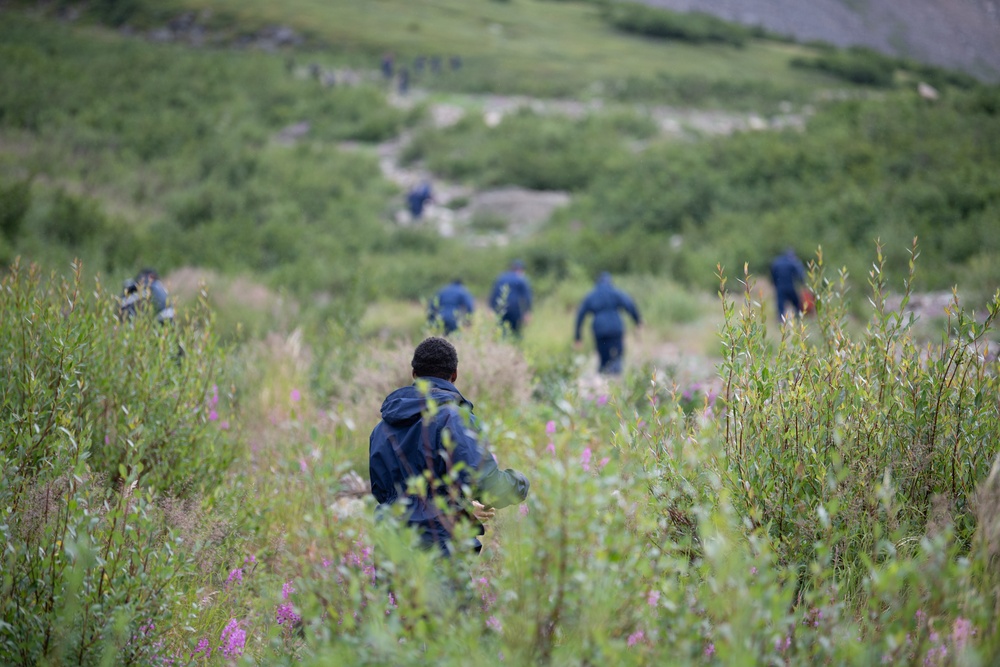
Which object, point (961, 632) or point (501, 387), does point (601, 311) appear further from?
point (961, 632)

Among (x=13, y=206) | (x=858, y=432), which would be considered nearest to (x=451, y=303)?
(x=858, y=432)

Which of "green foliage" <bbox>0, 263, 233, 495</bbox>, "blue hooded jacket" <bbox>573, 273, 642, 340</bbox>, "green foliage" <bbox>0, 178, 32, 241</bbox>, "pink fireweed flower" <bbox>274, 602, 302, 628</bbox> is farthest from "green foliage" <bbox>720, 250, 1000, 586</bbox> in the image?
"green foliage" <bbox>0, 178, 32, 241</bbox>

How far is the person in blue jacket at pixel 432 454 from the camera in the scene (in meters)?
3.21

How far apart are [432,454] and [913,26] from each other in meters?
24.9

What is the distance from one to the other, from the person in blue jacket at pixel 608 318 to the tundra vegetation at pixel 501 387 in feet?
1.64

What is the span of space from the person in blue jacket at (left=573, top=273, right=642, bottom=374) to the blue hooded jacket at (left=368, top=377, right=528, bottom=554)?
6528 millimetres

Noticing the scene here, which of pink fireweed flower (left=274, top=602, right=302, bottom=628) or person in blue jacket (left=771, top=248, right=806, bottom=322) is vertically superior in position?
pink fireweed flower (left=274, top=602, right=302, bottom=628)

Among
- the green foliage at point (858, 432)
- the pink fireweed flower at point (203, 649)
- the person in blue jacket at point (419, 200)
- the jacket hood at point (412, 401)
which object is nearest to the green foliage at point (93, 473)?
the pink fireweed flower at point (203, 649)

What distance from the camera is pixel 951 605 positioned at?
248 centimetres

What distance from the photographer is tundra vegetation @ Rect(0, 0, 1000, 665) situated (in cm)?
264

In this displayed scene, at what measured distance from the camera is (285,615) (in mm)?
3898

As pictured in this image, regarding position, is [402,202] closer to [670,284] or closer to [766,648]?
[670,284]

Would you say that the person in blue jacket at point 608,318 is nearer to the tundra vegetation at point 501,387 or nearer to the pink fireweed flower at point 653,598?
the tundra vegetation at point 501,387

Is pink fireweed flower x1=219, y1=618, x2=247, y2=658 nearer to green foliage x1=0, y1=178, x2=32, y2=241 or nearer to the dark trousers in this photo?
the dark trousers
